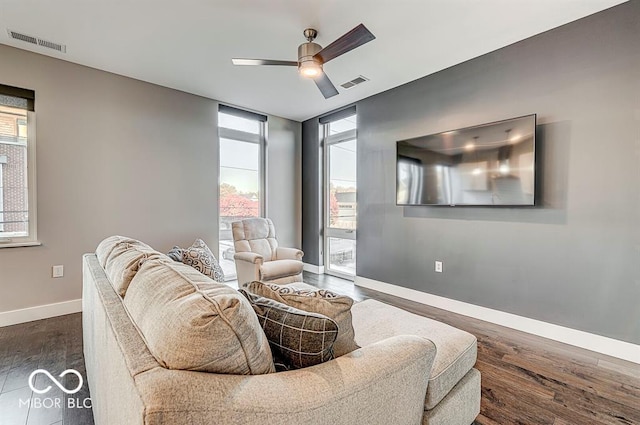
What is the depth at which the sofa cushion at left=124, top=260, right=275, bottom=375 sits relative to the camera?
0.73m

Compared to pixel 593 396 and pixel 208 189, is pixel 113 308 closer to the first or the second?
pixel 593 396

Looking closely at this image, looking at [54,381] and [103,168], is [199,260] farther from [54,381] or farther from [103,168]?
[103,168]

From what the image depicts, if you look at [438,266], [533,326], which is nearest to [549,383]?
[533,326]

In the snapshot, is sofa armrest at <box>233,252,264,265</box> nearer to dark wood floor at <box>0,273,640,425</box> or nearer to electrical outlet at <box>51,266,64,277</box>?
dark wood floor at <box>0,273,640,425</box>

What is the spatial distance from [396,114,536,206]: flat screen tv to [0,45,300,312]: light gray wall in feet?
8.98

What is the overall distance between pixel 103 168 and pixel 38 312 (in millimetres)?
1633

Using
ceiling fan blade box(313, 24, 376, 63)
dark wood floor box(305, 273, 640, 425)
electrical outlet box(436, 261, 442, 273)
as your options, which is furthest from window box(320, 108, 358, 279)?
dark wood floor box(305, 273, 640, 425)

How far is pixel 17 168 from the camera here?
2.99 m

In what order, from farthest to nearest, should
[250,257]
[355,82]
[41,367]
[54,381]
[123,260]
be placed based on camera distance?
1. [355,82]
2. [250,257]
3. [41,367]
4. [54,381]
5. [123,260]

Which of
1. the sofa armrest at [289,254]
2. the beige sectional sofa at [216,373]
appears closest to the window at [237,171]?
the sofa armrest at [289,254]

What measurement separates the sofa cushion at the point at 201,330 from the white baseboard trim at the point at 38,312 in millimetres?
3181

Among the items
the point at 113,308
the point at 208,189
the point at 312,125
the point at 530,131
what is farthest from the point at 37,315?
the point at 530,131

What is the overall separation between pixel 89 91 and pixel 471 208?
4.44 m

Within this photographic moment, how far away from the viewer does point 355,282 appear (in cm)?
451
